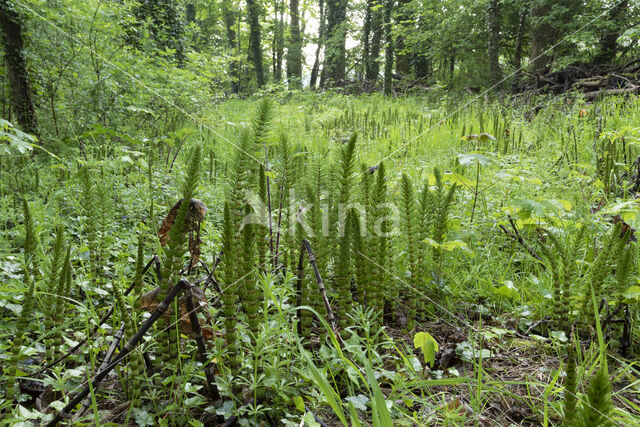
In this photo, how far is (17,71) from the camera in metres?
4.17

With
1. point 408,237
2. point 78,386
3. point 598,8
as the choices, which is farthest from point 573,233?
point 598,8

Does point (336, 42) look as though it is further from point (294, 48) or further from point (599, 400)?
point (599, 400)

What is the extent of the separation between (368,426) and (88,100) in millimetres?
5246

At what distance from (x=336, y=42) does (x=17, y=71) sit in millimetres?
14129

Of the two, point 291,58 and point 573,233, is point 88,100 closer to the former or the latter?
point 573,233

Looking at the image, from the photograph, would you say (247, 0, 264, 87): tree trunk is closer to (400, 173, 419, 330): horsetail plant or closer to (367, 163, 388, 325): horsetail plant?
(400, 173, 419, 330): horsetail plant

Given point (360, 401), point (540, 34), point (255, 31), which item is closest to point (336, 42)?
point (255, 31)

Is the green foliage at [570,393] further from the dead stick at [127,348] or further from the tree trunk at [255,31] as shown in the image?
the tree trunk at [255,31]

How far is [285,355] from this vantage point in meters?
1.17

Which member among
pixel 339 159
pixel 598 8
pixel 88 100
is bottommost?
pixel 339 159

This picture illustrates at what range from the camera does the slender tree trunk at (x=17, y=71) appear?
4.06m

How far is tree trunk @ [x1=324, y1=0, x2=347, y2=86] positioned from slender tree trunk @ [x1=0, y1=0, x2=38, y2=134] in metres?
13.4

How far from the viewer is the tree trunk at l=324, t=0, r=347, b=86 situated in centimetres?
1609

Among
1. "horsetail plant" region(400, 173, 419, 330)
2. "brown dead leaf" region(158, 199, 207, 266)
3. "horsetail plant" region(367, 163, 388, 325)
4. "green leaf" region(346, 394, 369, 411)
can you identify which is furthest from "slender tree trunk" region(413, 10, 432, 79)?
"green leaf" region(346, 394, 369, 411)
